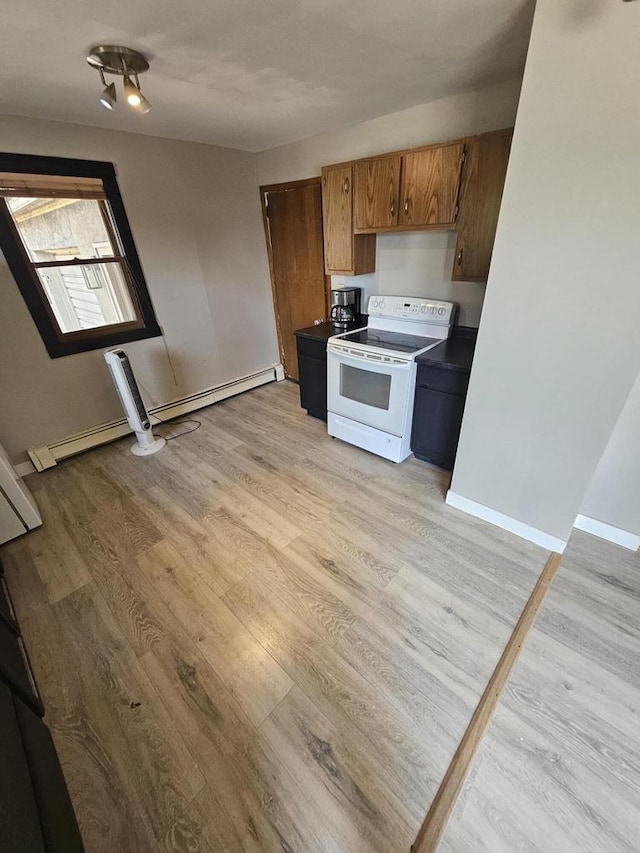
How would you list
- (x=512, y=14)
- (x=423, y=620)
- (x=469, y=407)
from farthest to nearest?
(x=469, y=407) < (x=423, y=620) < (x=512, y=14)

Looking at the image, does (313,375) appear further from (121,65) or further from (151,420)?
(121,65)

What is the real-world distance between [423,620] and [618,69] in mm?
2143

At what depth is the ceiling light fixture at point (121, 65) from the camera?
142 centimetres

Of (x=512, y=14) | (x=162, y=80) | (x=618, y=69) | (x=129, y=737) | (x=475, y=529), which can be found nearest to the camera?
(x=618, y=69)

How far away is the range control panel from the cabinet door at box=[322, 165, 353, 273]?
369 mm

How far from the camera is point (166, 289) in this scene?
9.73 ft

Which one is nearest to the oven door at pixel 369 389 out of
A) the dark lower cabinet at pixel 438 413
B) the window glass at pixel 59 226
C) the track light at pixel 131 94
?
the dark lower cabinet at pixel 438 413

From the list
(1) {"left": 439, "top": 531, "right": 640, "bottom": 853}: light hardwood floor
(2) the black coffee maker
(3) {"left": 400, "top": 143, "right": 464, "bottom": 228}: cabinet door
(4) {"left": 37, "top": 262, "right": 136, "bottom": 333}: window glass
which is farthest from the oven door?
(4) {"left": 37, "top": 262, "right": 136, "bottom": 333}: window glass

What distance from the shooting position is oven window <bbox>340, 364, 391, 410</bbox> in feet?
7.64

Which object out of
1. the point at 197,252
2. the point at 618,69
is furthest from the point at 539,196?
the point at 197,252

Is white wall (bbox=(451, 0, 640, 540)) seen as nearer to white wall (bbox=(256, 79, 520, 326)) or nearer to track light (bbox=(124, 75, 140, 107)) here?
white wall (bbox=(256, 79, 520, 326))

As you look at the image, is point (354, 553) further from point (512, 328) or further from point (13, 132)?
point (13, 132)

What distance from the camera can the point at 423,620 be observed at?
1.52 meters

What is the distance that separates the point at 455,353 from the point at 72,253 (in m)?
2.88
